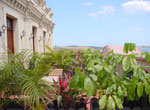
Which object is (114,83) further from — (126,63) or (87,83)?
(87,83)

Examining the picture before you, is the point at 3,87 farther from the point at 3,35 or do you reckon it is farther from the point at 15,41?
the point at 15,41

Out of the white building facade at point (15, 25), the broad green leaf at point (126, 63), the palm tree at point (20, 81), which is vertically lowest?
the palm tree at point (20, 81)

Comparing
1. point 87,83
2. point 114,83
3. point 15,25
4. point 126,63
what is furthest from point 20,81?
point 15,25

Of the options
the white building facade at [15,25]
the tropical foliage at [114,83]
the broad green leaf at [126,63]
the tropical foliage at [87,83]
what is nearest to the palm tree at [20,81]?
the tropical foliage at [87,83]

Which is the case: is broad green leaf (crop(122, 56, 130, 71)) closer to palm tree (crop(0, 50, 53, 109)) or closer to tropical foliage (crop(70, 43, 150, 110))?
tropical foliage (crop(70, 43, 150, 110))

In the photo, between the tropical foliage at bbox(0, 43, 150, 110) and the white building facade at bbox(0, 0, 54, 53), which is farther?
the white building facade at bbox(0, 0, 54, 53)

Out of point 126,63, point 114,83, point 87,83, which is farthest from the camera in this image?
point 114,83

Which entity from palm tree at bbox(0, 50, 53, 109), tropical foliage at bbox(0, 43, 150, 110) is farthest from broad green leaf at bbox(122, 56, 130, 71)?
palm tree at bbox(0, 50, 53, 109)

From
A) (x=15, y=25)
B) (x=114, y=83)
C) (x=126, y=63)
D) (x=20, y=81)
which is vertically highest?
(x=15, y=25)

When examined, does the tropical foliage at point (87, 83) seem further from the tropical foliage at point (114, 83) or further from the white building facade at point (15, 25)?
the white building facade at point (15, 25)

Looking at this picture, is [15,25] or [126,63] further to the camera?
[15,25]

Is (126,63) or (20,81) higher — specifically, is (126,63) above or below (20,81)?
above

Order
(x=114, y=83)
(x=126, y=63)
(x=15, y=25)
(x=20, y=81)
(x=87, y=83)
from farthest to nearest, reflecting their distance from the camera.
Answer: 1. (x=15, y=25)
2. (x=20, y=81)
3. (x=114, y=83)
4. (x=126, y=63)
5. (x=87, y=83)

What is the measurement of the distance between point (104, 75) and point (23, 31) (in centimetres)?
640
